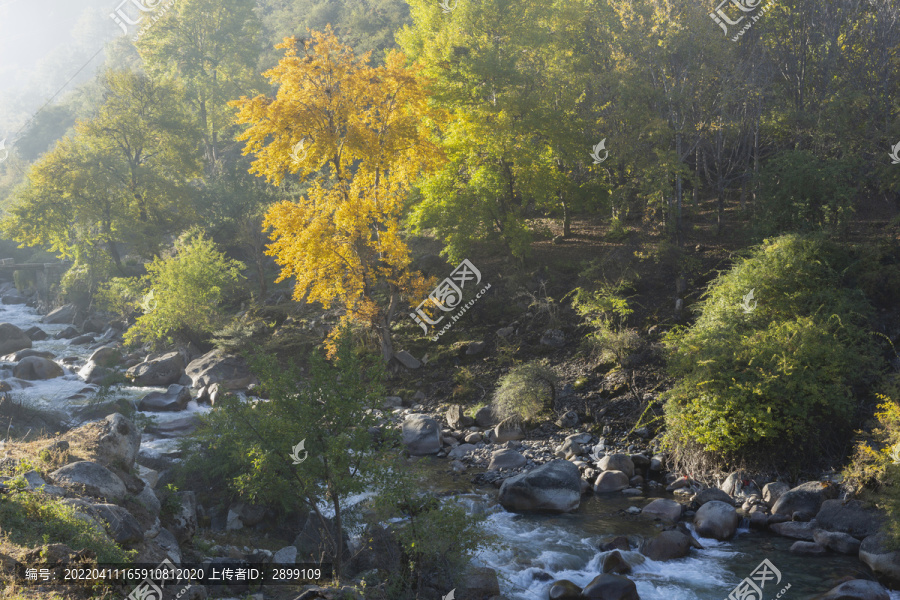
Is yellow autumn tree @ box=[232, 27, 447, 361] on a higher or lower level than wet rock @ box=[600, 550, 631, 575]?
higher

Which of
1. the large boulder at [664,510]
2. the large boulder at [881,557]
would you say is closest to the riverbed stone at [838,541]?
the large boulder at [881,557]

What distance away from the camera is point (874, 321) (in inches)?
517

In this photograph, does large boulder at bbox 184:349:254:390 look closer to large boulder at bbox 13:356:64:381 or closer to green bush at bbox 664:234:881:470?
large boulder at bbox 13:356:64:381

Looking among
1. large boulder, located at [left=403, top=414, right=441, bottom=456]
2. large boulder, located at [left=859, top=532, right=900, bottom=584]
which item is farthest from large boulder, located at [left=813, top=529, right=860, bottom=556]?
large boulder, located at [left=403, top=414, right=441, bottom=456]

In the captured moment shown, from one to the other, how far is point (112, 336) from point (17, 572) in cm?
2425

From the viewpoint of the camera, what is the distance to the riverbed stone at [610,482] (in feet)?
38.9

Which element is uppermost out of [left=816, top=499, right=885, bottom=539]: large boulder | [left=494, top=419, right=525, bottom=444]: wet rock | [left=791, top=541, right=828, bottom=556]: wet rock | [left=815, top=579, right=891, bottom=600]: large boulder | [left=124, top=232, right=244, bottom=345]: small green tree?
[left=124, top=232, right=244, bottom=345]: small green tree

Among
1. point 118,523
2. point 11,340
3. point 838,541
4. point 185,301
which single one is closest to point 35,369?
point 185,301

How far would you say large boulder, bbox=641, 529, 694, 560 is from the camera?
30.7ft

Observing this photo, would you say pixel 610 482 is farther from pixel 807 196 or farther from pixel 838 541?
pixel 807 196

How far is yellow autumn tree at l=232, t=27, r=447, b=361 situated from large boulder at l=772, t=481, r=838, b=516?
35.3ft

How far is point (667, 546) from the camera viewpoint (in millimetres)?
9406

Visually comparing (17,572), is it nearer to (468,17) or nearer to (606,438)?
(606,438)

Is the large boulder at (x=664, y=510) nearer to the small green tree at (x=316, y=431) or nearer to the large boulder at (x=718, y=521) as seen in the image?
the large boulder at (x=718, y=521)
